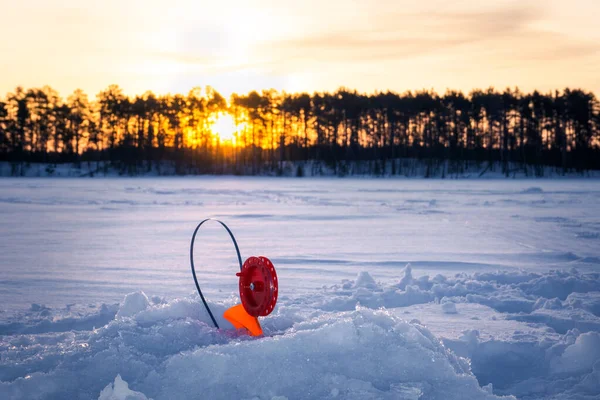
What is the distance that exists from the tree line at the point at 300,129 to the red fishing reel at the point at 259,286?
46387 mm

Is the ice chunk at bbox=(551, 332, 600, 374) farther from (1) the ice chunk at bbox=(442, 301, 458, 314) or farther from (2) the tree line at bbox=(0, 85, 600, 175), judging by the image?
(2) the tree line at bbox=(0, 85, 600, 175)

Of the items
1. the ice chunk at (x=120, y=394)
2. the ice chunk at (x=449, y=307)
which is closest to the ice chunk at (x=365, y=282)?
the ice chunk at (x=449, y=307)

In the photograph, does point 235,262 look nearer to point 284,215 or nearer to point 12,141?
point 284,215

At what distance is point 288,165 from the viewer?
50.0m

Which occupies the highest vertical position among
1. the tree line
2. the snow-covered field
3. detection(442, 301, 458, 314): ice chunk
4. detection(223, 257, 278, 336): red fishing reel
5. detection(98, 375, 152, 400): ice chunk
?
the tree line

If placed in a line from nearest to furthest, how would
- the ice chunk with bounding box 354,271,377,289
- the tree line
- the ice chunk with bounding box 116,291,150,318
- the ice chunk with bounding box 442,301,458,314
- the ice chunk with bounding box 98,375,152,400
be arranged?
the ice chunk with bounding box 98,375,152,400, the ice chunk with bounding box 116,291,150,318, the ice chunk with bounding box 442,301,458,314, the ice chunk with bounding box 354,271,377,289, the tree line

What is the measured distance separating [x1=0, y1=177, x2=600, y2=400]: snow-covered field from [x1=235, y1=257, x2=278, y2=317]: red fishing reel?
0.65ft

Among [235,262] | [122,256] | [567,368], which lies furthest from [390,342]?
[122,256]

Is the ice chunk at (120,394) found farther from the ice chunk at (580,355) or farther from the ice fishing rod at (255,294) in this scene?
the ice chunk at (580,355)

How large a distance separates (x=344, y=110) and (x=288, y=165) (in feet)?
34.5

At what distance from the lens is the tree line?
51875mm

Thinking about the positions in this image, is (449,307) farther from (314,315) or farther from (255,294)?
(255,294)

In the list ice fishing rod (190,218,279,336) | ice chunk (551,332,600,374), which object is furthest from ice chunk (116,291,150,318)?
ice chunk (551,332,600,374)

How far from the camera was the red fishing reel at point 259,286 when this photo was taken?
269 cm
